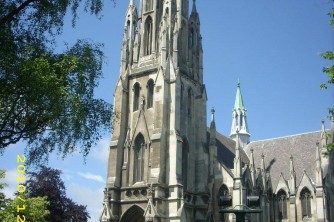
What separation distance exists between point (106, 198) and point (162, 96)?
9.23 metres

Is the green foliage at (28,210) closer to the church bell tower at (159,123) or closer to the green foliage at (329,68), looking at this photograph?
the church bell tower at (159,123)

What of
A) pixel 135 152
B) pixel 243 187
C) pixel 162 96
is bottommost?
pixel 243 187

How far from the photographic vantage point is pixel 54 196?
34.2 m

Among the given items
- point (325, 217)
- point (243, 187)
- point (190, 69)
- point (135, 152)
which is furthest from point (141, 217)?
point (325, 217)

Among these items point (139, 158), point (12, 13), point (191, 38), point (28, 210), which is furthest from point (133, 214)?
point (12, 13)

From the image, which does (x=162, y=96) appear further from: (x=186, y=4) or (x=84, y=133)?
(x=84, y=133)

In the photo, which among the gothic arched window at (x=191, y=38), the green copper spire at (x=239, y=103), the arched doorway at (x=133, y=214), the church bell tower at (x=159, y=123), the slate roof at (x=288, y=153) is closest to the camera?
the church bell tower at (x=159, y=123)

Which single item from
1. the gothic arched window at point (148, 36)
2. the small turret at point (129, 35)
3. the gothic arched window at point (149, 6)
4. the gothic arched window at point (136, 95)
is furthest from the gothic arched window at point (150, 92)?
the gothic arched window at point (149, 6)

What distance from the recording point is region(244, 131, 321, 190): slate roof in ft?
147

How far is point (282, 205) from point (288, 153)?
710 centimetres

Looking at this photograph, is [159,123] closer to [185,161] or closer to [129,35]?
[185,161]

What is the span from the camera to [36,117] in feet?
44.2

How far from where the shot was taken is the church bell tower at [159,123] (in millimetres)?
32812

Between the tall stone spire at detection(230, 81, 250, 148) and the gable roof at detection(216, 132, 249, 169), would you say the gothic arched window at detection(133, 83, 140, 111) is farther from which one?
the tall stone spire at detection(230, 81, 250, 148)
